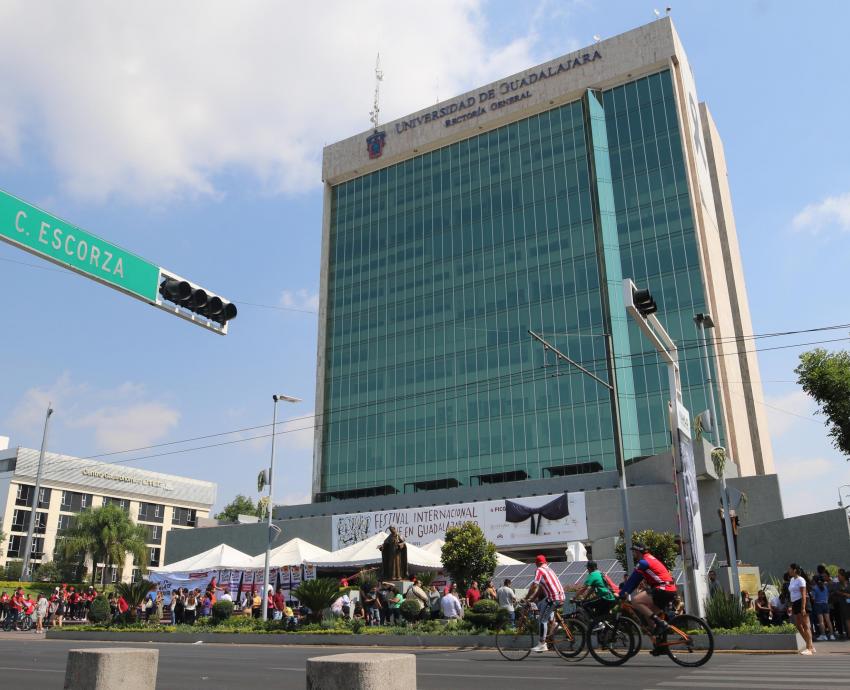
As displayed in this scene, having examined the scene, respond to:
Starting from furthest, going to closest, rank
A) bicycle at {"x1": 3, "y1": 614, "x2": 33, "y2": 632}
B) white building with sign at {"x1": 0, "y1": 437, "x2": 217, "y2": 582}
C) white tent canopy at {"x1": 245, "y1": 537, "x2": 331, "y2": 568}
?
white building with sign at {"x1": 0, "y1": 437, "x2": 217, "y2": 582}
bicycle at {"x1": 3, "y1": 614, "x2": 33, "y2": 632}
white tent canopy at {"x1": 245, "y1": 537, "x2": 331, "y2": 568}

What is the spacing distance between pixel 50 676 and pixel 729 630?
41.5 feet

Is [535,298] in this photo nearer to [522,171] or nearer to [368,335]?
[522,171]

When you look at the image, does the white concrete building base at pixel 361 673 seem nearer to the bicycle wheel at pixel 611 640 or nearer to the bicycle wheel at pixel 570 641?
the bicycle wheel at pixel 611 640

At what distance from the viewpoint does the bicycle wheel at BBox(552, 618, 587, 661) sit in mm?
12547

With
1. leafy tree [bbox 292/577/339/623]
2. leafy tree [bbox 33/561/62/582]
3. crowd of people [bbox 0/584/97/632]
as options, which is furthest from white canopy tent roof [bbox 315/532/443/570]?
leafy tree [bbox 33/561/62/582]

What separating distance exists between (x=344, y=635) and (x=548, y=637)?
846 centimetres

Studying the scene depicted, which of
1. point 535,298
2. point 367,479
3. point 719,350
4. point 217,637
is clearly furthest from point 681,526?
point 367,479

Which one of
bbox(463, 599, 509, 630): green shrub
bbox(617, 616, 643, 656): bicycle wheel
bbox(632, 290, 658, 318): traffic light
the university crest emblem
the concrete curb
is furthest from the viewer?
the university crest emblem

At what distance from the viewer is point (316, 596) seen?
2333cm

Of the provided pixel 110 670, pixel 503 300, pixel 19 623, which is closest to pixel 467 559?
pixel 19 623

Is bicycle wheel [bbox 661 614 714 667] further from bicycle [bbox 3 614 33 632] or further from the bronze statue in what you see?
bicycle [bbox 3 614 33 632]

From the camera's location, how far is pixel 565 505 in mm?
40656

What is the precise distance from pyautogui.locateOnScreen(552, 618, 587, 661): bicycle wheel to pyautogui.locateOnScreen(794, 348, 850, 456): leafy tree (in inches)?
853

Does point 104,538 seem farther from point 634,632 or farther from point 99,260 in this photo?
point 634,632
